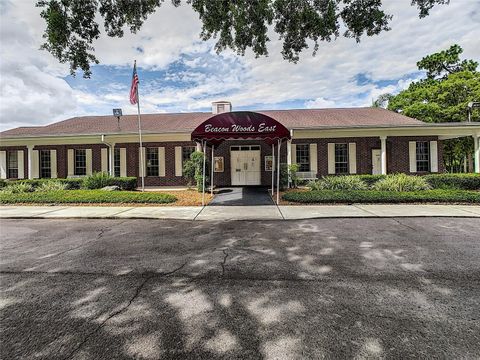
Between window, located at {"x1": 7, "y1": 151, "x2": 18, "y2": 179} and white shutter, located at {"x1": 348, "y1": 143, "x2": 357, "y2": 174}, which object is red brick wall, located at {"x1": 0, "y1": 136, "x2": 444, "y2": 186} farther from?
window, located at {"x1": 7, "y1": 151, "x2": 18, "y2": 179}

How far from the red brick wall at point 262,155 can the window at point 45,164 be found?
0.44 meters

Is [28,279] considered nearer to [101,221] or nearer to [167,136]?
[101,221]

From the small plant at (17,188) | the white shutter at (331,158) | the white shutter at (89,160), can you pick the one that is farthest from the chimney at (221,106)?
the small plant at (17,188)

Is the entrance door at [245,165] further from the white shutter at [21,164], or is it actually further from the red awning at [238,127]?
the white shutter at [21,164]

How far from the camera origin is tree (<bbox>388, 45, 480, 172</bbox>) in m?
23.7

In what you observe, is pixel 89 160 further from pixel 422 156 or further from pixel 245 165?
pixel 422 156

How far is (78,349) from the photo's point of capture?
84.1 inches

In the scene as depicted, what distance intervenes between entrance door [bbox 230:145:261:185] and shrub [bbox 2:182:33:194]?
38.4 ft

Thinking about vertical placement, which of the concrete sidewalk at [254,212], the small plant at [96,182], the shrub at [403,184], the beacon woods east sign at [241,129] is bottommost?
the concrete sidewalk at [254,212]

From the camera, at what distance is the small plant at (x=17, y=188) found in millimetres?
13578

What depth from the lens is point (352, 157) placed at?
1667 centimetres

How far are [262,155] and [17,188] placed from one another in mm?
14100

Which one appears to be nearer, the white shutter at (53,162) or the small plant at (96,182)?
the small plant at (96,182)

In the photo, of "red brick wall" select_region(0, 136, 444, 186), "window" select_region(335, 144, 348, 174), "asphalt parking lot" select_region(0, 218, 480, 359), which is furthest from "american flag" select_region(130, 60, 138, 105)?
"window" select_region(335, 144, 348, 174)
